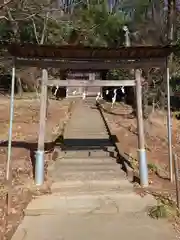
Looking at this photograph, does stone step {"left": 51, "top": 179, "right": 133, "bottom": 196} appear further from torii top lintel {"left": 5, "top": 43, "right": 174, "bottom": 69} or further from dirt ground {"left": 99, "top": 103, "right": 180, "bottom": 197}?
torii top lintel {"left": 5, "top": 43, "right": 174, "bottom": 69}

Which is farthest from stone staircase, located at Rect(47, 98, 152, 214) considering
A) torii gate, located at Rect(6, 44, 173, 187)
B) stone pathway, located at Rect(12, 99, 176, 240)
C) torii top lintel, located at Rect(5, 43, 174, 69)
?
torii top lintel, located at Rect(5, 43, 174, 69)

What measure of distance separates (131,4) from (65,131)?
89.2ft

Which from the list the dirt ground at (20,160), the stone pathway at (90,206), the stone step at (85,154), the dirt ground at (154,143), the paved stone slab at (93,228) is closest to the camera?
the paved stone slab at (93,228)

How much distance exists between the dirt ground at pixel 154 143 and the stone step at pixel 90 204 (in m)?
0.81

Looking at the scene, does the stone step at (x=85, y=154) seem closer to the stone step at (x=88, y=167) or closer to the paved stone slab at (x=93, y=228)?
the stone step at (x=88, y=167)

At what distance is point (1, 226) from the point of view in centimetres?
637

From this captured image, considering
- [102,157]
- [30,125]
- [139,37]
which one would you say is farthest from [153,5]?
[102,157]

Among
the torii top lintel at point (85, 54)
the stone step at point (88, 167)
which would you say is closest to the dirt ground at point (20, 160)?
the stone step at point (88, 167)

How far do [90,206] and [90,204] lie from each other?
10cm

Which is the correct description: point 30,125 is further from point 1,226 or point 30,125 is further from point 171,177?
point 1,226

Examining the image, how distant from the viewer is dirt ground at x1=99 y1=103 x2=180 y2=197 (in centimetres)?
896

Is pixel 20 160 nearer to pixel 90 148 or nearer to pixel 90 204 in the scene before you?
pixel 90 148

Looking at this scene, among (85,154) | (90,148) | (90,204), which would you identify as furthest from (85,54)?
(90,148)

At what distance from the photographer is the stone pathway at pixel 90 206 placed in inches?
242
